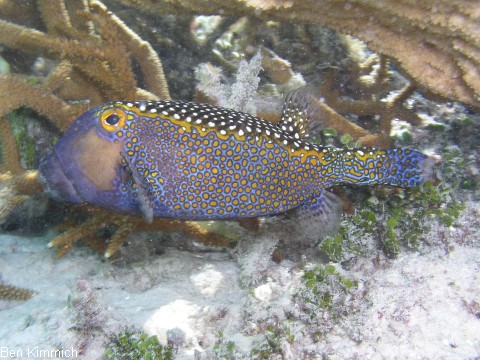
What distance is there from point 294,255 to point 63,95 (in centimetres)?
354

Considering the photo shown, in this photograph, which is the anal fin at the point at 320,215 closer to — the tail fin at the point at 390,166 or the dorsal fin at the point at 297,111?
the tail fin at the point at 390,166

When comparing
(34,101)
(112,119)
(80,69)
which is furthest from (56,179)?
(80,69)

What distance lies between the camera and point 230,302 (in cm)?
362

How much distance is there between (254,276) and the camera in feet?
12.6

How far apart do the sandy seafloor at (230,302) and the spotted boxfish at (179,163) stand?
87 centimetres

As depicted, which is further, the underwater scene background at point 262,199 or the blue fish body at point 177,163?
the blue fish body at point 177,163

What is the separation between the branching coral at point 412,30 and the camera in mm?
3107

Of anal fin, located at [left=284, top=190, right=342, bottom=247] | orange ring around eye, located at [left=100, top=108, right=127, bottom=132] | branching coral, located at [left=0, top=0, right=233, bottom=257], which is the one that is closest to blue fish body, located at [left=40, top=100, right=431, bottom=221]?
orange ring around eye, located at [left=100, top=108, right=127, bottom=132]

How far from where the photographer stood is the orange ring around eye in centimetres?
306

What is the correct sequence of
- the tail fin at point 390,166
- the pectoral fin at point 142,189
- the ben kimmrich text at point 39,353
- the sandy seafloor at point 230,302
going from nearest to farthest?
the sandy seafloor at point 230,302, the ben kimmrich text at point 39,353, the pectoral fin at point 142,189, the tail fin at point 390,166

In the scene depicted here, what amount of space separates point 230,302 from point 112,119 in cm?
212

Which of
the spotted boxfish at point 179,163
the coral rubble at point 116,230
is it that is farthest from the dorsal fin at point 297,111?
the coral rubble at point 116,230

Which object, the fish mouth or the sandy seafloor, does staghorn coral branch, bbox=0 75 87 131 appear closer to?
the fish mouth

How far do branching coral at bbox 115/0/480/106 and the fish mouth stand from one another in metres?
2.06
